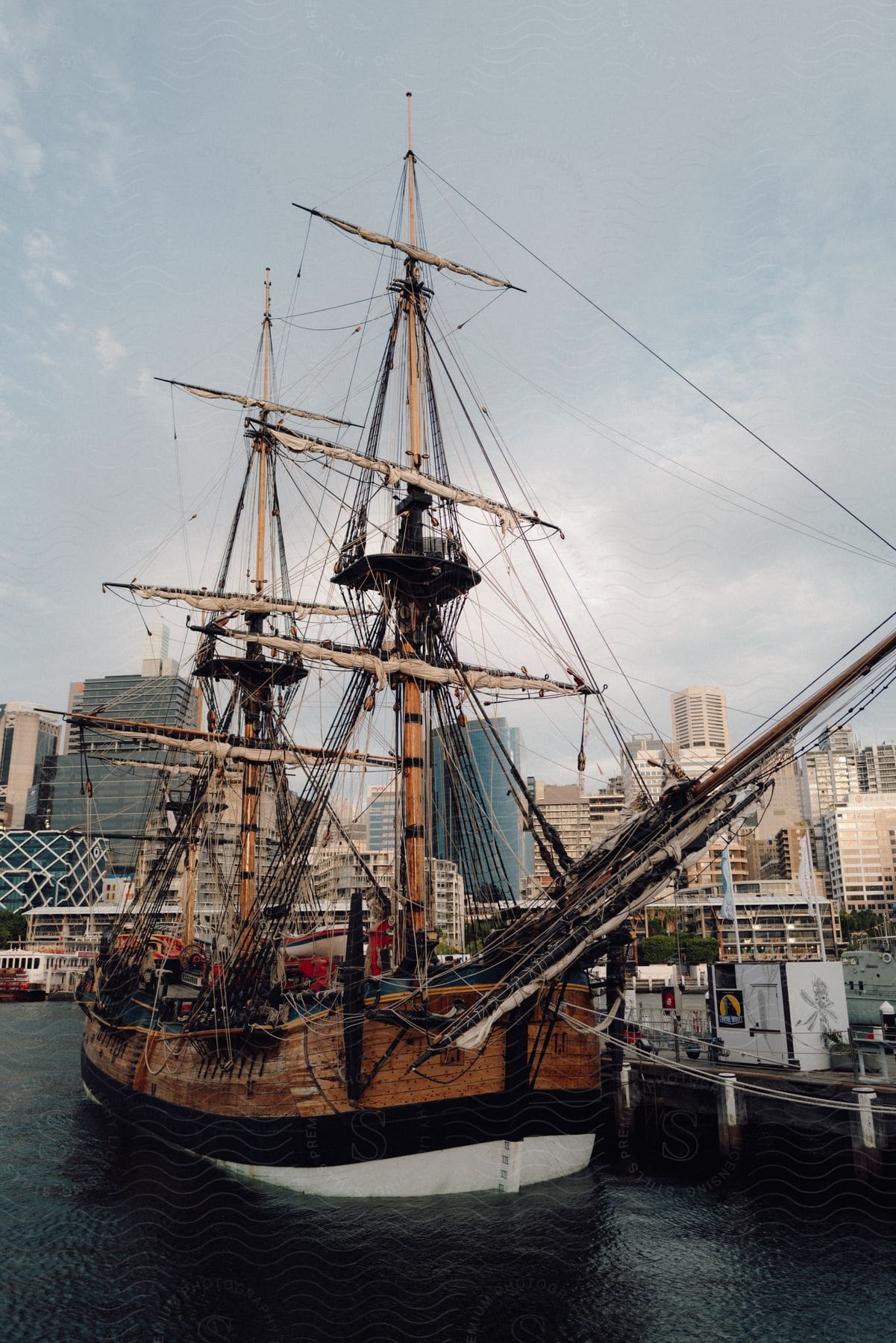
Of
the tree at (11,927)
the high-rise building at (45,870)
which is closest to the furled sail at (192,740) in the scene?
the tree at (11,927)

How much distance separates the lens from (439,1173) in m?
17.1

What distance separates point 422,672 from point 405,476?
19.3 ft

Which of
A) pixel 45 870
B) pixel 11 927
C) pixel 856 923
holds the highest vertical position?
pixel 45 870

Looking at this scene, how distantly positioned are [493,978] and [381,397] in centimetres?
1861

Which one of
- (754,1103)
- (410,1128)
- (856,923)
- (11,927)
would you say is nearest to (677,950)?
(856,923)

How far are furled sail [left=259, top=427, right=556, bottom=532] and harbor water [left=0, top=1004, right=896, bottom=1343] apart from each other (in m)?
17.4

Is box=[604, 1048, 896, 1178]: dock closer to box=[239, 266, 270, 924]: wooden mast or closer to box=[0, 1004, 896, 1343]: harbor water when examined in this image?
box=[0, 1004, 896, 1343]: harbor water

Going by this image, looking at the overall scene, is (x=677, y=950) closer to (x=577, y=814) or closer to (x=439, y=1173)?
(x=439, y=1173)

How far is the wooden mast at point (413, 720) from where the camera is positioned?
20.5m

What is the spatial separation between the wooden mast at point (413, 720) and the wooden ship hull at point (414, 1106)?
9.16 ft

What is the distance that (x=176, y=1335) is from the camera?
1270 cm

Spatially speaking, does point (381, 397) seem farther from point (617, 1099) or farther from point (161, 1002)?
point (617, 1099)

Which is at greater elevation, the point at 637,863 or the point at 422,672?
the point at 422,672

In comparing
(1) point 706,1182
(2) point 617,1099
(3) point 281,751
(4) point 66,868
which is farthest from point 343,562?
(4) point 66,868
